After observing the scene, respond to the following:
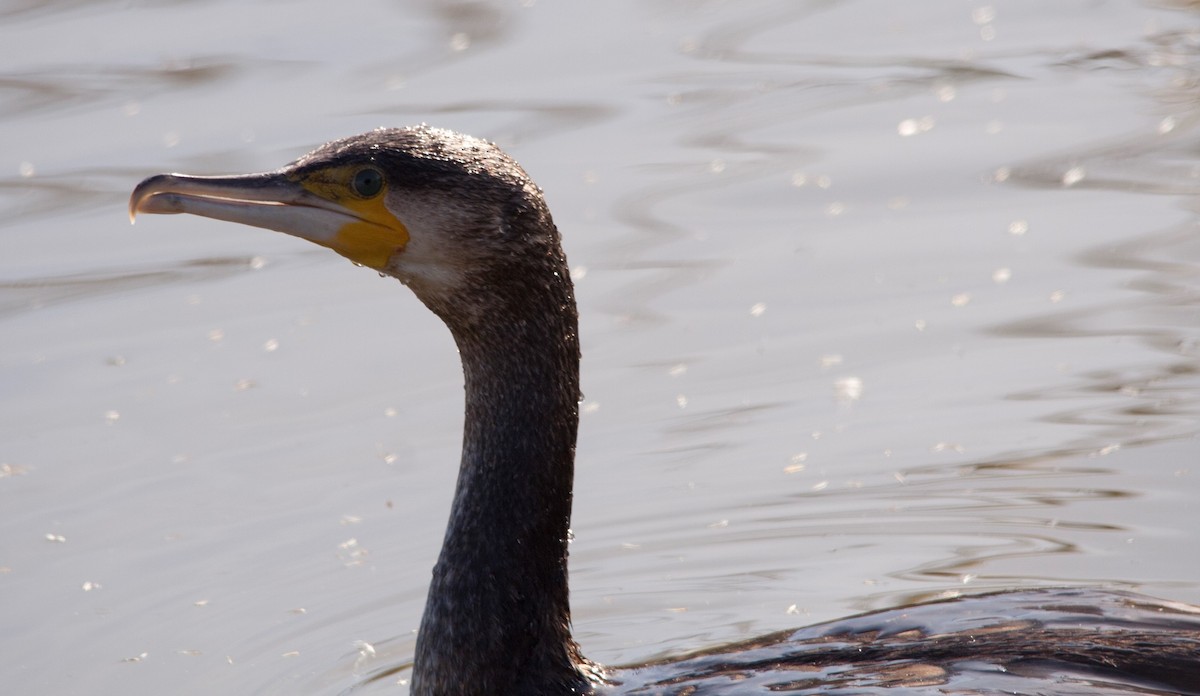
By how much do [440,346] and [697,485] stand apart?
1.31 meters

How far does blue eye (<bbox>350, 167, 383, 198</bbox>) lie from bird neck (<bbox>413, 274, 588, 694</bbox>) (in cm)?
35

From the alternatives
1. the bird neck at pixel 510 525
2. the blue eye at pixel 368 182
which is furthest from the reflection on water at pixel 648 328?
the blue eye at pixel 368 182

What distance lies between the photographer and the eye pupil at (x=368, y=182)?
13.5 feet

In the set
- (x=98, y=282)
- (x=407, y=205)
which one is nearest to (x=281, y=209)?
(x=407, y=205)

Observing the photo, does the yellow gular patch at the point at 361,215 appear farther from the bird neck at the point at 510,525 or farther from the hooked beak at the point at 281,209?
the bird neck at the point at 510,525

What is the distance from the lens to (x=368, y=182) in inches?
163

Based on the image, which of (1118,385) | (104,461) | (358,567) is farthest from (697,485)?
(104,461)

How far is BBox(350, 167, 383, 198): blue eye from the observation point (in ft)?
13.5

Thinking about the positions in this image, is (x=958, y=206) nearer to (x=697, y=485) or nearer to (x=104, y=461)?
(x=697, y=485)

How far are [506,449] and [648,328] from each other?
8.36ft

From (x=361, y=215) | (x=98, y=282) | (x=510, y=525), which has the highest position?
(x=98, y=282)

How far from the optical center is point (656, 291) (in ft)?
22.8

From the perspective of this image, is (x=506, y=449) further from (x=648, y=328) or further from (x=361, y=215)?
(x=648, y=328)

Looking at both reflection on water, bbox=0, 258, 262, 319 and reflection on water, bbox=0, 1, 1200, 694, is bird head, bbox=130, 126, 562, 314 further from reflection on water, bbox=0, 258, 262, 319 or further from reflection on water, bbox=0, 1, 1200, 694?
reflection on water, bbox=0, 258, 262, 319
